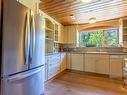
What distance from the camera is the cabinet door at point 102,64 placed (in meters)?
4.12

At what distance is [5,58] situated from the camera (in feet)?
4.50

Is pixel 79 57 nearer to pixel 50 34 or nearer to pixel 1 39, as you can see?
pixel 50 34

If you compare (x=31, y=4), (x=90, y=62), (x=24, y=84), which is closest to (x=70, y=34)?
(x=90, y=62)

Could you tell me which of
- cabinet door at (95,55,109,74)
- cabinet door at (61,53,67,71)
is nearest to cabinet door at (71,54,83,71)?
cabinet door at (61,53,67,71)

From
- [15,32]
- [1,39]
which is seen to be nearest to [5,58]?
[1,39]

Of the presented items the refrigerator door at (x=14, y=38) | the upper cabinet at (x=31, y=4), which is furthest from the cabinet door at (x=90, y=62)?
the refrigerator door at (x=14, y=38)

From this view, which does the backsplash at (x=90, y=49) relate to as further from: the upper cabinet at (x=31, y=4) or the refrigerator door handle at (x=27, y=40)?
the refrigerator door handle at (x=27, y=40)

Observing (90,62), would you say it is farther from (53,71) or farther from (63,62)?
(53,71)

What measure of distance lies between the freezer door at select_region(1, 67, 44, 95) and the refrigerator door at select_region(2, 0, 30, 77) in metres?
0.10

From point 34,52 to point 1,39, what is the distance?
2.18ft

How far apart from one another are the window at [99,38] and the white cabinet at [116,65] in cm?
99

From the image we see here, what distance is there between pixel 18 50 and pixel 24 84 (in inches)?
20.7

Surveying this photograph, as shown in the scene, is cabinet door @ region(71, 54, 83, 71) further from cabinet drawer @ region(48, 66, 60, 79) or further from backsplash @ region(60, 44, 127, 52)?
cabinet drawer @ region(48, 66, 60, 79)

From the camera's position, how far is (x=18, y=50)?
1.58 meters
